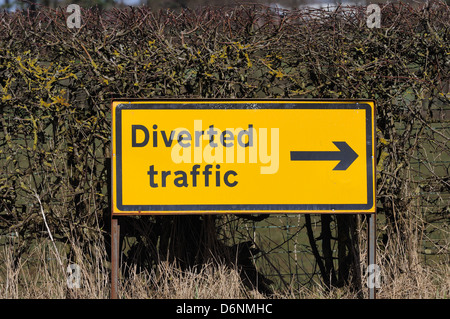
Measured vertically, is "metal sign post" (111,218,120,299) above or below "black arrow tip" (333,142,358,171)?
below

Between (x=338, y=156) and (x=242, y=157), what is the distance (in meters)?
0.69

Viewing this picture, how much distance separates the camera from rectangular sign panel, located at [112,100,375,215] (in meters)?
4.33

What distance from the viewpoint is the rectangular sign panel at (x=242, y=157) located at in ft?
14.2

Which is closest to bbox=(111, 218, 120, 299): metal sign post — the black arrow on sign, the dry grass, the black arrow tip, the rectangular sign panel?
the rectangular sign panel

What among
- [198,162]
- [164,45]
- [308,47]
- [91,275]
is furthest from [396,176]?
[91,275]

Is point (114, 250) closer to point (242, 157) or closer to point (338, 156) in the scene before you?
point (242, 157)

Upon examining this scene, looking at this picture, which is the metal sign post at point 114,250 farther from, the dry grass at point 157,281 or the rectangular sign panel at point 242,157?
the dry grass at point 157,281

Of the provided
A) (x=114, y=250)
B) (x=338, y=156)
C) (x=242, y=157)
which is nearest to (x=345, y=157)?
(x=338, y=156)

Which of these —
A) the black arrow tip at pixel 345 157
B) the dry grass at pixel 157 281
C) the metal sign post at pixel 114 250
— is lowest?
the dry grass at pixel 157 281

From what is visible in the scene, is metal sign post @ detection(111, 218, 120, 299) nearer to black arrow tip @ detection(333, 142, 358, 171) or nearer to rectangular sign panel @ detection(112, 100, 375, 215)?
rectangular sign panel @ detection(112, 100, 375, 215)

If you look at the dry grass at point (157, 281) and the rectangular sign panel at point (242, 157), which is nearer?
the rectangular sign panel at point (242, 157)

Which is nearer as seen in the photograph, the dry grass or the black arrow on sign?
the black arrow on sign

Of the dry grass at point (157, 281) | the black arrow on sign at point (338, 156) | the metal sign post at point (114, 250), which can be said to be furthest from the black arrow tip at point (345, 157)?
the metal sign post at point (114, 250)

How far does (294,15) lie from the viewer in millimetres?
5012
